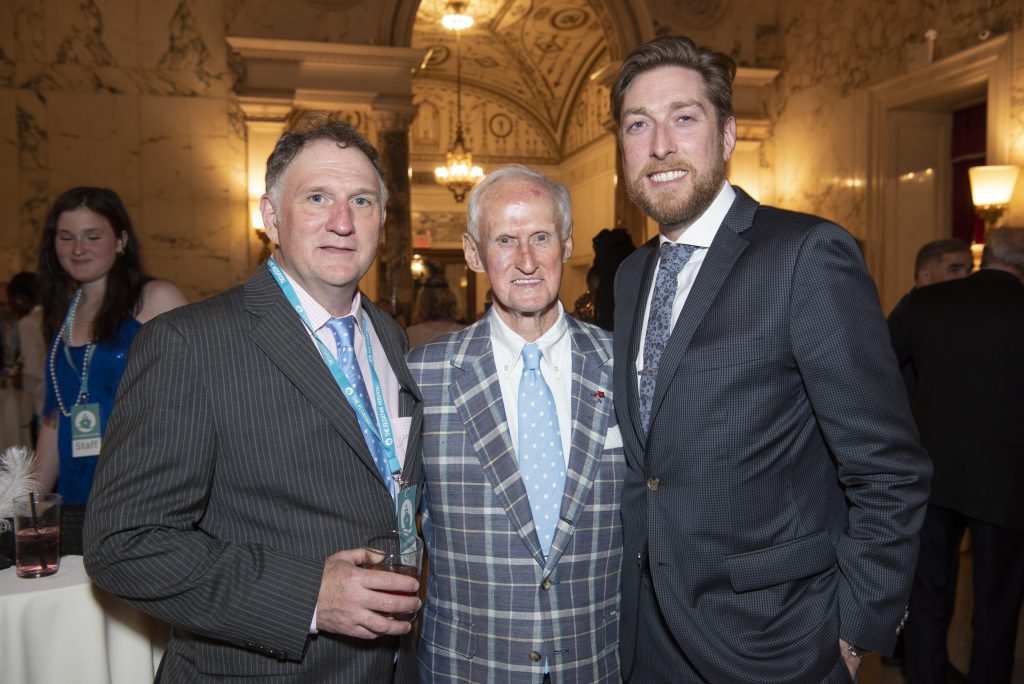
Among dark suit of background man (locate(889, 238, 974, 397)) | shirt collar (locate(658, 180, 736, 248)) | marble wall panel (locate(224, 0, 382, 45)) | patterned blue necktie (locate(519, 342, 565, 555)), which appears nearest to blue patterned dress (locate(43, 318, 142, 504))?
patterned blue necktie (locate(519, 342, 565, 555))

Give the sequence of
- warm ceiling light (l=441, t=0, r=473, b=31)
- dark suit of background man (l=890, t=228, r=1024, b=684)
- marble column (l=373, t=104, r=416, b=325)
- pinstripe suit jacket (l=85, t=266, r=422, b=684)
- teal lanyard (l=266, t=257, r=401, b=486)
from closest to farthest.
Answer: pinstripe suit jacket (l=85, t=266, r=422, b=684)
teal lanyard (l=266, t=257, r=401, b=486)
dark suit of background man (l=890, t=228, r=1024, b=684)
marble column (l=373, t=104, r=416, b=325)
warm ceiling light (l=441, t=0, r=473, b=31)

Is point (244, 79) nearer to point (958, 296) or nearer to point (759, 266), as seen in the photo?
point (958, 296)

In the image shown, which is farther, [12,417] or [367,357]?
[12,417]

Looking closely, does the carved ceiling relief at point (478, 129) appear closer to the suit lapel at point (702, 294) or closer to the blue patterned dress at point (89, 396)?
the blue patterned dress at point (89, 396)

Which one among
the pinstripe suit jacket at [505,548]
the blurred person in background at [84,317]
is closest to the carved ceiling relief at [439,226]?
the blurred person in background at [84,317]

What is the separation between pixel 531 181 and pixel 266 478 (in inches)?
43.6

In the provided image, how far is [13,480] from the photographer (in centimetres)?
250

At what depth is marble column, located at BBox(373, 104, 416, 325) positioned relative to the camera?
9.84 meters

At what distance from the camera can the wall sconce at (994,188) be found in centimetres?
699

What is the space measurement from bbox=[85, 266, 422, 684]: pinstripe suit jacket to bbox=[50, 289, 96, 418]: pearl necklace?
1593 millimetres

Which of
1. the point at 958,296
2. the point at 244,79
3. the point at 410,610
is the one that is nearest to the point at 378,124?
the point at 244,79

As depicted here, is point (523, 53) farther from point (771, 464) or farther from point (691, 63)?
point (771, 464)

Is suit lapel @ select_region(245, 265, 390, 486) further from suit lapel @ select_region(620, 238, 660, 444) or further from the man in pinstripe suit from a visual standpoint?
suit lapel @ select_region(620, 238, 660, 444)

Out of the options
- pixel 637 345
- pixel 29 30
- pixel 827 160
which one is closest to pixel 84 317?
pixel 637 345
